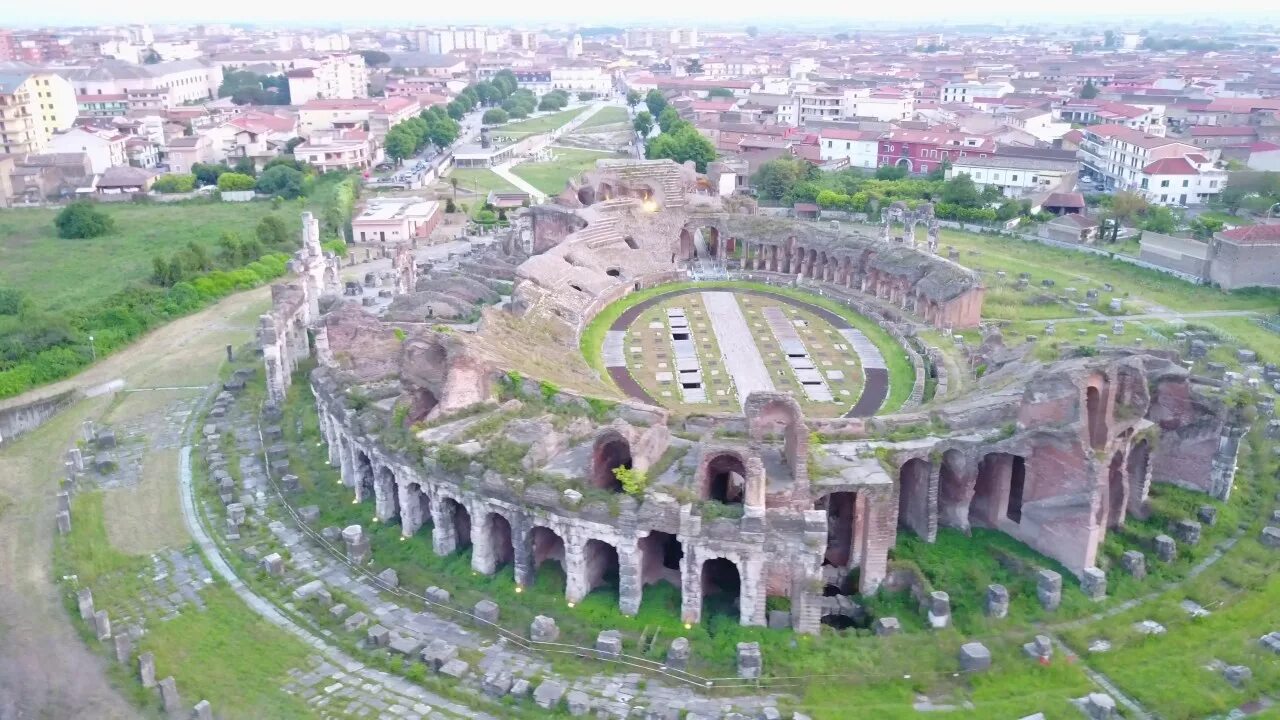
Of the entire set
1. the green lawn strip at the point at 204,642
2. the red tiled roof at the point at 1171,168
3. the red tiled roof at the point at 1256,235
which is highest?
the red tiled roof at the point at 1171,168

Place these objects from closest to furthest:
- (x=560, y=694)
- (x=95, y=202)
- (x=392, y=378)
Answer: (x=560, y=694) < (x=392, y=378) < (x=95, y=202)

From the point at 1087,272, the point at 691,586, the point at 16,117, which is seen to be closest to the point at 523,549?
the point at 691,586

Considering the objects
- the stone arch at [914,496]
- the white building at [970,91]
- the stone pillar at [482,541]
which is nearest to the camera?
the stone pillar at [482,541]

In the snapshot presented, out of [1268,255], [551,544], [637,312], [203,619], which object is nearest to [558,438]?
[551,544]

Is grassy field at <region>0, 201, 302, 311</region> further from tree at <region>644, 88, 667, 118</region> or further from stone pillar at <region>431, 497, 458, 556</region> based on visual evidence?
tree at <region>644, 88, 667, 118</region>

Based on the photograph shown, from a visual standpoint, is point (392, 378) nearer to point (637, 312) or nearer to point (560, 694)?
point (560, 694)

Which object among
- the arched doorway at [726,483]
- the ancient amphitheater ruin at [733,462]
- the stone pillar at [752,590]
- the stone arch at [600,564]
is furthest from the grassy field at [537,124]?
the stone pillar at [752,590]

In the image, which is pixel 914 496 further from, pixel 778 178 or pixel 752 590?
pixel 778 178

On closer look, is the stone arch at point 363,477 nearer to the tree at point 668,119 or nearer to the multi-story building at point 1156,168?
the multi-story building at point 1156,168
